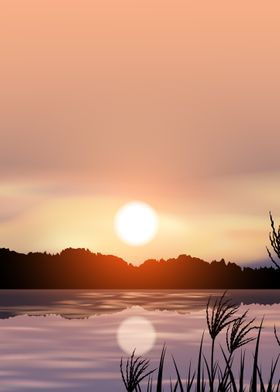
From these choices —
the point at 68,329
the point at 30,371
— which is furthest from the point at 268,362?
the point at 68,329

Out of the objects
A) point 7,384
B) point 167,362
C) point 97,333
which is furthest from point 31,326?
point 7,384

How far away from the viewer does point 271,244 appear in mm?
10492

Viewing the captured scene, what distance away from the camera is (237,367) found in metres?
43.1

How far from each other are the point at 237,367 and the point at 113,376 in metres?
6.60

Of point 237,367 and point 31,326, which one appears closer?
point 237,367

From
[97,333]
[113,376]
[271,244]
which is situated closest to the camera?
[271,244]

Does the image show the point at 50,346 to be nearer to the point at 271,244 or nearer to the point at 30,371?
the point at 30,371

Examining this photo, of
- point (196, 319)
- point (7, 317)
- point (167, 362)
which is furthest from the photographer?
point (7, 317)

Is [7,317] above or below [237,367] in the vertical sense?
above

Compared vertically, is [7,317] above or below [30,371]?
above

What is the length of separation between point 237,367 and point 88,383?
22.0 ft

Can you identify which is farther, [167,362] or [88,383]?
[167,362]

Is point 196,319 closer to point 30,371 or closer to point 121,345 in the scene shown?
point 121,345

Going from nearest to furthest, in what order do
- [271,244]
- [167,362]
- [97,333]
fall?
[271,244]
[167,362]
[97,333]
